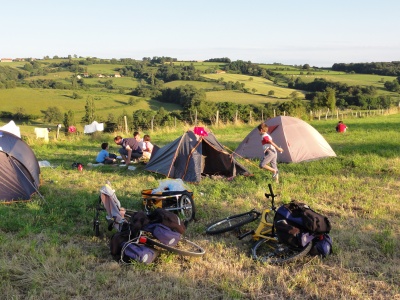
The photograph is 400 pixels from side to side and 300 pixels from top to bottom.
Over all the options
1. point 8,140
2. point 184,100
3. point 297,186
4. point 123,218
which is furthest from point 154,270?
point 184,100

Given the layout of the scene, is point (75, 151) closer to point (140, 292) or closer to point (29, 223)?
point (29, 223)

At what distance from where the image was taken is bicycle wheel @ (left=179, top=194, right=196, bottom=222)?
6.56 meters

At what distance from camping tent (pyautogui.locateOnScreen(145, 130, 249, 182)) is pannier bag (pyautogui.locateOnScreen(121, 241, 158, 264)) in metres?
4.37

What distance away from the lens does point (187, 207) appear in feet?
21.5

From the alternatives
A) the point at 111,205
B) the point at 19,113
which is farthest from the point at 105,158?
the point at 19,113

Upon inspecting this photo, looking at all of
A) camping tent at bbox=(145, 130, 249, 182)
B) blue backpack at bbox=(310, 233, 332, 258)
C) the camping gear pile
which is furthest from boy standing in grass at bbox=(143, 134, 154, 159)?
blue backpack at bbox=(310, 233, 332, 258)

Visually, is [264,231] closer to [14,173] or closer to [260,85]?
[14,173]

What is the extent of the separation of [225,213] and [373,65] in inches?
3126

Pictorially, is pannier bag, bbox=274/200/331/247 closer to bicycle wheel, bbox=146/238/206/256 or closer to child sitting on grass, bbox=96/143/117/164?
bicycle wheel, bbox=146/238/206/256

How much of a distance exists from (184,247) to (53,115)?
46.4m

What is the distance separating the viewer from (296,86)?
63.6 metres

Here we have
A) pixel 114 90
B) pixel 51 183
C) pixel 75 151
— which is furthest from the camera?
pixel 114 90

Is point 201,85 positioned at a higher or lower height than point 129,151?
higher

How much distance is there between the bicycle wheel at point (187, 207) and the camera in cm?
656
